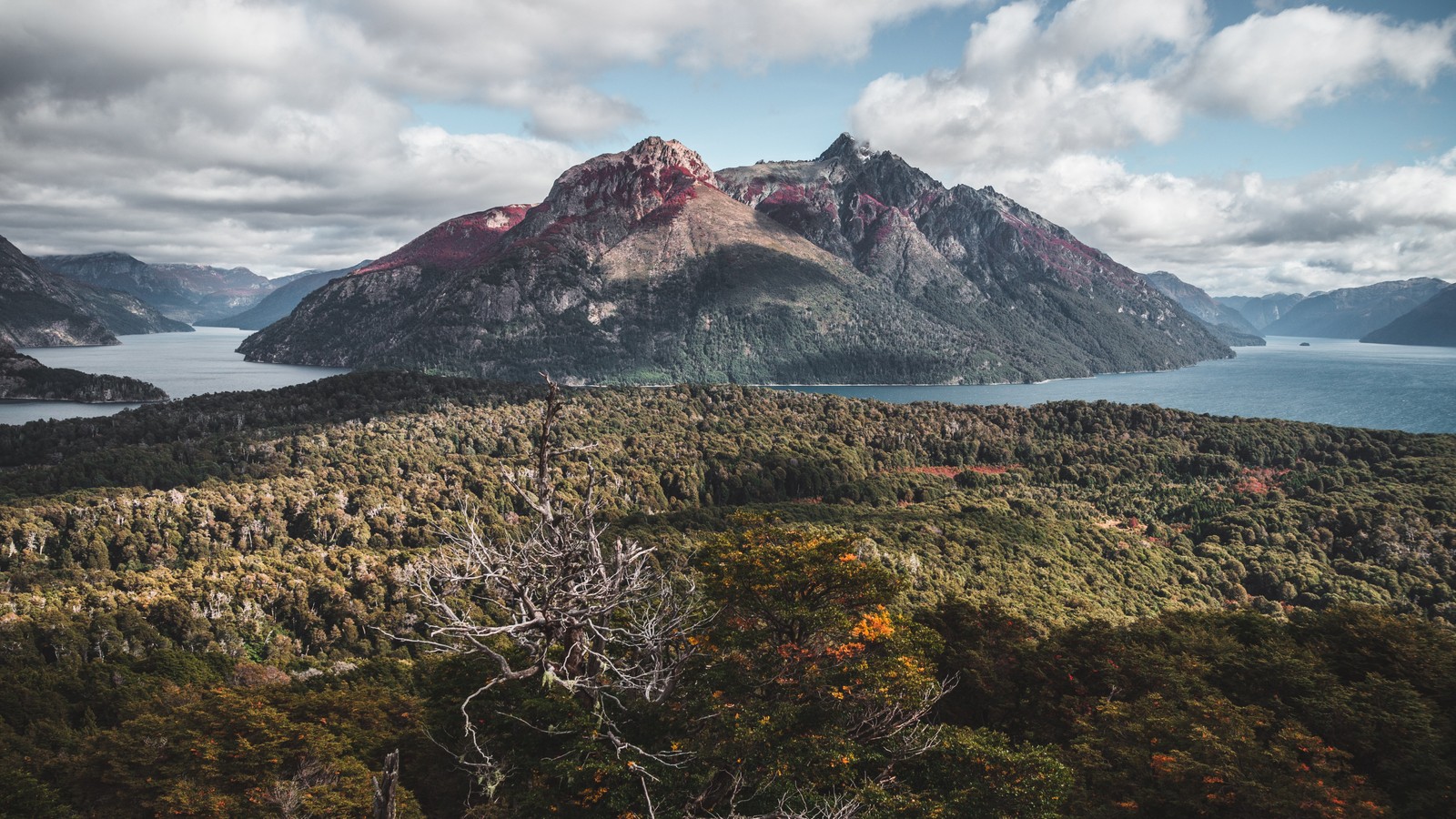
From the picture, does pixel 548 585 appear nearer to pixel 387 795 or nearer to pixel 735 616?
pixel 387 795

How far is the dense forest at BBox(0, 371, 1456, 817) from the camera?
55.0 feet

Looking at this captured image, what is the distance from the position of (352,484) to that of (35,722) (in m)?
79.0

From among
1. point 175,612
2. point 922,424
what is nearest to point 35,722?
point 175,612

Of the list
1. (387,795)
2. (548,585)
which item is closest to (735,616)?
(548,585)

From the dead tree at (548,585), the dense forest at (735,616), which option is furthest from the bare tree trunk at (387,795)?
the dead tree at (548,585)

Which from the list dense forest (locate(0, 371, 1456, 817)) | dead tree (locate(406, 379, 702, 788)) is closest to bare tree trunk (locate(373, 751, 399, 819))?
dense forest (locate(0, 371, 1456, 817))

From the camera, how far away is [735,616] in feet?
71.1

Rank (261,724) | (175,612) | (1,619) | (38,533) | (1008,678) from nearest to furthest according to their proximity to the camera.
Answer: (261,724) → (1008,678) → (1,619) → (175,612) → (38,533)

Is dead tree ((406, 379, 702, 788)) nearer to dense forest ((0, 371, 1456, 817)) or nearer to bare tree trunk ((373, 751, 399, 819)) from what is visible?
dense forest ((0, 371, 1456, 817))

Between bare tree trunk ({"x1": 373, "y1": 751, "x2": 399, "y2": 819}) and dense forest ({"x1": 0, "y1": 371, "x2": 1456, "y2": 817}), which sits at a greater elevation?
bare tree trunk ({"x1": 373, "y1": 751, "x2": 399, "y2": 819})

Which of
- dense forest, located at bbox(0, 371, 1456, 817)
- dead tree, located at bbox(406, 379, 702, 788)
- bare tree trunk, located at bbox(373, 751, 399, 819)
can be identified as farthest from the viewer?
dense forest, located at bbox(0, 371, 1456, 817)

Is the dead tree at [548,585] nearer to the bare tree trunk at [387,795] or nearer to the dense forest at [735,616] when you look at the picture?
the dense forest at [735,616]

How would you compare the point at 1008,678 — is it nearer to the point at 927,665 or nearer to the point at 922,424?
the point at 927,665

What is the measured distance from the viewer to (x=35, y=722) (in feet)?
130
